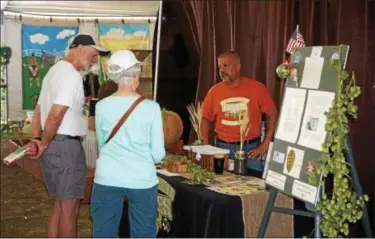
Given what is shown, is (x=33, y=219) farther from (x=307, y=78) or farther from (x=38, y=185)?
(x=307, y=78)

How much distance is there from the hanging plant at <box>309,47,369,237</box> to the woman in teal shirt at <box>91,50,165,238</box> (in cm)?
71

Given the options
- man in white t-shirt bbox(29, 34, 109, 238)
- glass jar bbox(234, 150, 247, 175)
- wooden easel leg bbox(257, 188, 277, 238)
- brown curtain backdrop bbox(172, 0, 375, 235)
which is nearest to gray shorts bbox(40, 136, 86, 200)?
man in white t-shirt bbox(29, 34, 109, 238)

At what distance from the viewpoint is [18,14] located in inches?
294

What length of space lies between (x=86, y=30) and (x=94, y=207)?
561 cm

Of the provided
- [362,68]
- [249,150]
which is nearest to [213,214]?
[249,150]

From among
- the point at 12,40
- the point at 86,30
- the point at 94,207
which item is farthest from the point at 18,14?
the point at 94,207

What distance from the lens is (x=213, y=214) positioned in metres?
2.46

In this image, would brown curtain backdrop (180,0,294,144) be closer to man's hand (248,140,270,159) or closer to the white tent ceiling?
man's hand (248,140,270,159)

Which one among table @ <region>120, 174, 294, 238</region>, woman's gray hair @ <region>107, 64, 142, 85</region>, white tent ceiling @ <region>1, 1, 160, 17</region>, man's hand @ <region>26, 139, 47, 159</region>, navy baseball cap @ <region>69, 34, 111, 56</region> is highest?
white tent ceiling @ <region>1, 1, 160, 17</region>

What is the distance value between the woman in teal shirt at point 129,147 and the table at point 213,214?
0.25 m

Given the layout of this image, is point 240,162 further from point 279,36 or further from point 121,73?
point 279,36

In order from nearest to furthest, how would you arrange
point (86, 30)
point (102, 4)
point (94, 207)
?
point (94, 207) → point (102, 4) → point (86, 30)

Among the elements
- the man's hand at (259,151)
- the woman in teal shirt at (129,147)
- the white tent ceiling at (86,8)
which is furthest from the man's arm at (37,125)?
the white tent ceiling at (86,8)

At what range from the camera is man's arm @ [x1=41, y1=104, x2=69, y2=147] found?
280 cm
